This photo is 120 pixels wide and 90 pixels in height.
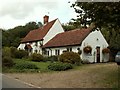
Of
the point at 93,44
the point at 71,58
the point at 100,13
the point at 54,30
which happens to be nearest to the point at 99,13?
the point at 100,13

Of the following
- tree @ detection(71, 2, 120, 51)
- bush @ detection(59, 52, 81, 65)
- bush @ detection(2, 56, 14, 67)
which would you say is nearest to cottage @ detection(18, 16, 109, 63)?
bush @ detection(59, 52, 81, 65)

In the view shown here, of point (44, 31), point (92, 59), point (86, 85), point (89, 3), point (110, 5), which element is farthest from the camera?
point (44, 31)

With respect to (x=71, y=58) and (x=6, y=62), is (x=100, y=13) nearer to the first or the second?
(x=6, y=62)

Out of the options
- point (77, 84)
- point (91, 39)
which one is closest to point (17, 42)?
point (91, 39)

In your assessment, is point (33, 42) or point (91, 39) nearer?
point (91, 39)

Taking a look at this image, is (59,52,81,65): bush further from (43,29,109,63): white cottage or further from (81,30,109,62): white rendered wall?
(81,30,109,62): white rendered wall

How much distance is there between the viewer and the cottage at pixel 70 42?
137 feet

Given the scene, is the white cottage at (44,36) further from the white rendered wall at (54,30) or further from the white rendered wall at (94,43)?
the white rendered wall at (94,43)

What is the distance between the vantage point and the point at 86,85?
60.5 ft

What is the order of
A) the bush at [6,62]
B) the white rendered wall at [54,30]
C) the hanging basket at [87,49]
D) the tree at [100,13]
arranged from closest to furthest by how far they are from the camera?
the tree at [100,13] < the bush at [6,62] < the hanging basket at [87,49] < the white rendered wall at [54,30]

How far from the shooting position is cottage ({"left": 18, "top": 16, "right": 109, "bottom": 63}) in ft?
137

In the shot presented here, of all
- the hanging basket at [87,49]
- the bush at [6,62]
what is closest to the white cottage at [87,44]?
the hanging basket at [87,49]

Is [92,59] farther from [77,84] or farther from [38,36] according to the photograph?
[77,84]

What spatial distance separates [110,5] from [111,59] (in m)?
29.3
